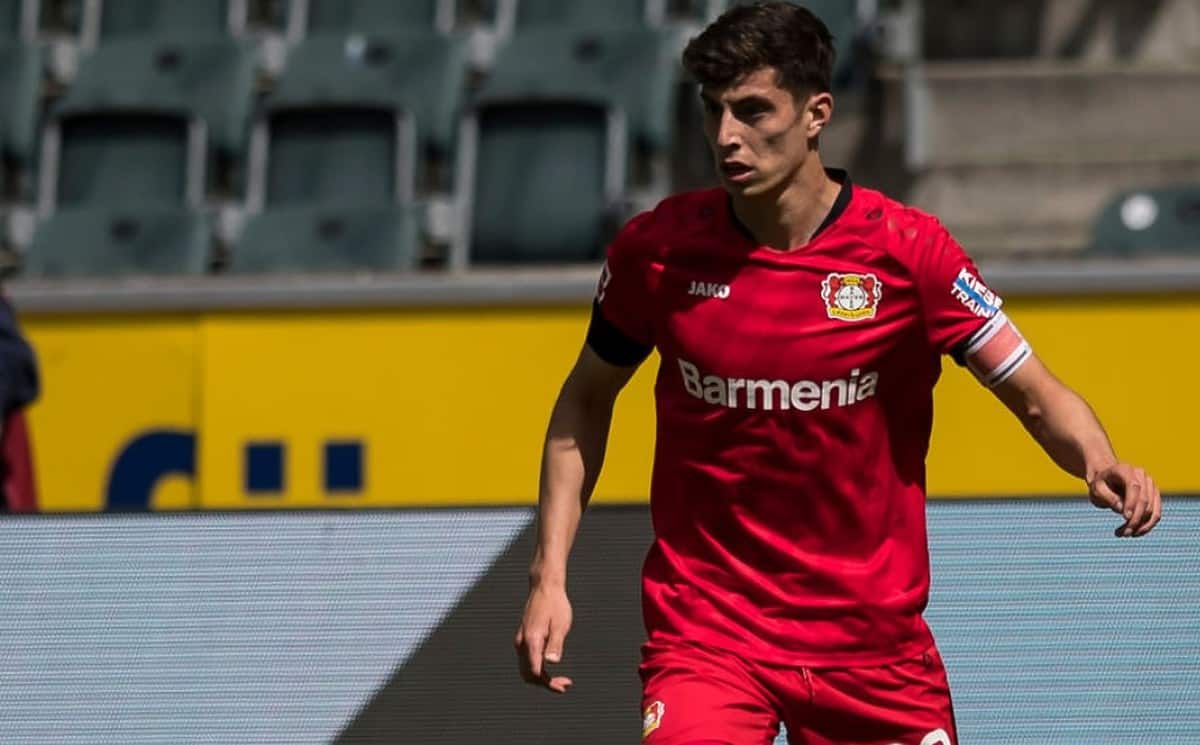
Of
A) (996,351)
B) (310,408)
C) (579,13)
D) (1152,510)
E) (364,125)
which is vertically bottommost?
(310,408)

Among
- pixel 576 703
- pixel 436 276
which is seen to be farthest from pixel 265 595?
pixel 436 276

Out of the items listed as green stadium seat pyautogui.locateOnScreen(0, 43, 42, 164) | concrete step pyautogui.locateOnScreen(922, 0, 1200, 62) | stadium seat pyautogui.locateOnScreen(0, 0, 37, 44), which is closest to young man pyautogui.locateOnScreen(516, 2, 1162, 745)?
green stadium seat pyautogui.locateOnScreen(0, 43, 42, 164)

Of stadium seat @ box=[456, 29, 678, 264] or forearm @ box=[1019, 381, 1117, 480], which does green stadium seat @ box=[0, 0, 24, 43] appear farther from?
forearm @ box=[1019, 381, 1117, 480]

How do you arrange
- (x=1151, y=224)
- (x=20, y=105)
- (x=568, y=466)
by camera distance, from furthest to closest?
1. (x=20, y=105)
2. (x=1151, y=224)
3. (x=568, y=466)

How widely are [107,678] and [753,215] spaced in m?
1.90

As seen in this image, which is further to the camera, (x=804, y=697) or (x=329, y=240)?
(x=329, y=240)

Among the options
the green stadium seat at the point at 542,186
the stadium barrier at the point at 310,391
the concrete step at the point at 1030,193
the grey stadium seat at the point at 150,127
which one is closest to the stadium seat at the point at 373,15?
the grey stadium seat at the point at 150,127

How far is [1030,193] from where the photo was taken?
399 inches

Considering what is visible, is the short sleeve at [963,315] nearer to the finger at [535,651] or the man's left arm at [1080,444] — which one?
the man's left arm at [1080,444]

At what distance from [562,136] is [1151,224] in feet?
9.58

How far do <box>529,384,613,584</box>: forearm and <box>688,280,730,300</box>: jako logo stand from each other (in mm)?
272

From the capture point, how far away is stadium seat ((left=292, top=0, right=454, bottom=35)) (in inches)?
433

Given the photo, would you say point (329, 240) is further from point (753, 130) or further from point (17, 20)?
point (753, 130)

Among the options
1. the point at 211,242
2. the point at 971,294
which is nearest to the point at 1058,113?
the point at 211,242
